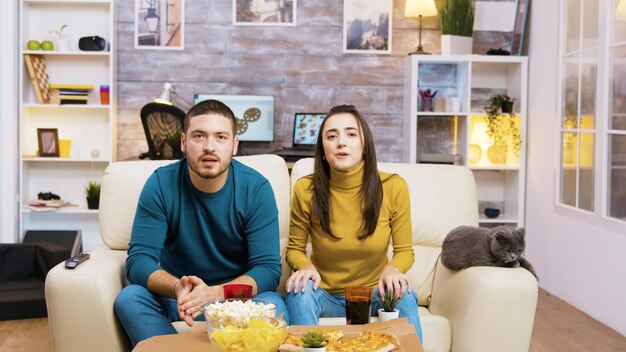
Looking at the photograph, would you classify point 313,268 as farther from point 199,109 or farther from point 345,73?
point 345,73

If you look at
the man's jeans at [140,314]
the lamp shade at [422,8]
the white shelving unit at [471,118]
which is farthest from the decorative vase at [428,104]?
the man's jeans at [140,314]

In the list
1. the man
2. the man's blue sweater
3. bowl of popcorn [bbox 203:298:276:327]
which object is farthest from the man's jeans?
bowl of popcorn [bbox 203:298:276:327]

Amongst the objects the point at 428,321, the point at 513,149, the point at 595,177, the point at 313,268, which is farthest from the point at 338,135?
the point at 513,149

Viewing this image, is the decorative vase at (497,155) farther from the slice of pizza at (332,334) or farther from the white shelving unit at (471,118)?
the slice of pizza at (332,334)

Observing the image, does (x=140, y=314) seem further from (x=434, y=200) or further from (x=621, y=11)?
(x=621, y=11)

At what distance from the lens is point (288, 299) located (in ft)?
8.54

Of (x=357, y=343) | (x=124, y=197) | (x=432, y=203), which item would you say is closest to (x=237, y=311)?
(x=357, y=343)

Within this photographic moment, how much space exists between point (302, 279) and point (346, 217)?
1.00ft

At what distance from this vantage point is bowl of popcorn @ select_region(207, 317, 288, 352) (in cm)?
186

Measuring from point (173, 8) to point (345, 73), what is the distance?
1.34 m

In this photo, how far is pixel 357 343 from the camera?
2004 mm

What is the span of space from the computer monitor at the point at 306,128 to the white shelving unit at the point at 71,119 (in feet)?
4.26

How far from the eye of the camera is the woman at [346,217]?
2.75m

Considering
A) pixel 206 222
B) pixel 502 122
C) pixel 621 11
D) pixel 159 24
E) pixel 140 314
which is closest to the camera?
pixel 140 314
